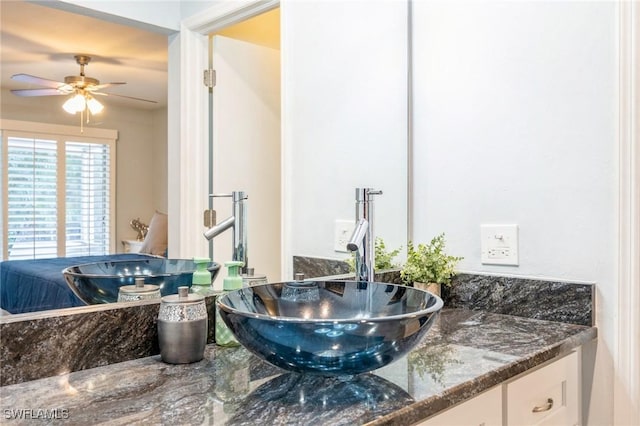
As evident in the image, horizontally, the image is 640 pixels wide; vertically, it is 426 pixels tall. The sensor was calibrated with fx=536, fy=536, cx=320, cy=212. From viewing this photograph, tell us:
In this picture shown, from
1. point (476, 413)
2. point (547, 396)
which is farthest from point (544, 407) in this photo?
point (476, 413)

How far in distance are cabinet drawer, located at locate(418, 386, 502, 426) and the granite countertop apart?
0.07 ft

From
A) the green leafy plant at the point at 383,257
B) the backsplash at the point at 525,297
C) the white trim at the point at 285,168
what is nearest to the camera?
the backsplash at the point at 525,297

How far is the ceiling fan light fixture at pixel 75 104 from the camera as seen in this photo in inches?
35.4

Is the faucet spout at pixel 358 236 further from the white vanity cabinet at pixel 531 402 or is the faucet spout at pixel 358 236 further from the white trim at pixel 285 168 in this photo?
the white vanity cabinet at pixel 531 402

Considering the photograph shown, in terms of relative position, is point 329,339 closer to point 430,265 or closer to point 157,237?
point 157,237

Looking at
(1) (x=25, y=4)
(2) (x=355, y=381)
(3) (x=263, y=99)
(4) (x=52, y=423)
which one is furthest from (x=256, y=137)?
(4) (x=52, y=423)

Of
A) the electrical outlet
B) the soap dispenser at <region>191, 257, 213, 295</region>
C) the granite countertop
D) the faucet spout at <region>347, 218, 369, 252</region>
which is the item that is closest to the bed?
the granite countertop

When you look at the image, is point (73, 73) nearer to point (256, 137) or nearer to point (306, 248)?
point (256, 137)

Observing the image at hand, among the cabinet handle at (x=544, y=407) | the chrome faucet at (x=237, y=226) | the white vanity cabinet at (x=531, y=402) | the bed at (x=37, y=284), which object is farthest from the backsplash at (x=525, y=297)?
the bed at (x=37, y=284)

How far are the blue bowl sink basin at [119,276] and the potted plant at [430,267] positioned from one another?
62 cm

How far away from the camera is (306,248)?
61.4 inches

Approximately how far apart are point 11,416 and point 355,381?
54cm

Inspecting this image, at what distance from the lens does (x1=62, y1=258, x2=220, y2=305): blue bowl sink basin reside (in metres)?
1.00

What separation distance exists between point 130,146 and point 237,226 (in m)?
0.39
